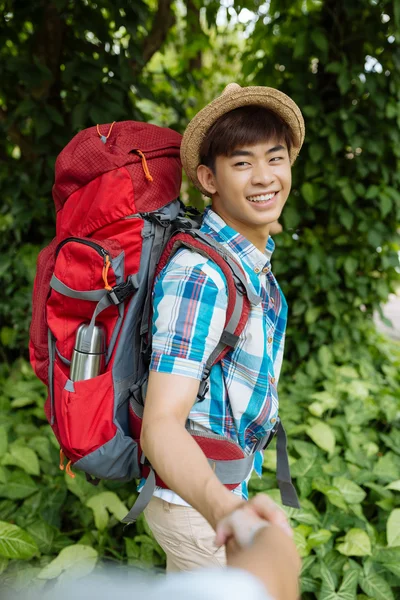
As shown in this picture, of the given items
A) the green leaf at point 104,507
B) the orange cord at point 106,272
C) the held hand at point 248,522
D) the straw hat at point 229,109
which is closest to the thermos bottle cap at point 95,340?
the orange cord at point 106,272

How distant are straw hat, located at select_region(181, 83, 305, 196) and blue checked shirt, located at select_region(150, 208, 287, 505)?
176 mm

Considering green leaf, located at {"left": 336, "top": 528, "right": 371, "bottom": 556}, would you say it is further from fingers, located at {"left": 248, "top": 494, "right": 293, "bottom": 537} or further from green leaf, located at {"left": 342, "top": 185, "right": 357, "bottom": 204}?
green leaf, located at {"left": 342, "top": 185, "right": 357, "bottom": 204}

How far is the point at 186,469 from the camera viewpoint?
93 cm

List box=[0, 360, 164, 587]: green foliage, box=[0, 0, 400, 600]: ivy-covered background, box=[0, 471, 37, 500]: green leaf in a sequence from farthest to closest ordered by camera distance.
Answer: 1. box=[0, 471, 37, 500]: green leaf
2. box=[0, 0, 400, 600]: ivy-covered background
3. box=[0, 360, 164, 587]: green foliage

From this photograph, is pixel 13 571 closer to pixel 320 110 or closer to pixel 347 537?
pixel 347 537

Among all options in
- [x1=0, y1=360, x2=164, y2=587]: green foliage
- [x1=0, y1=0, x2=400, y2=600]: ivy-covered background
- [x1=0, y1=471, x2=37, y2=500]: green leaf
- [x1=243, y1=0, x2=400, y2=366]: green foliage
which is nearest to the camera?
[x1=0, y1=360, x2=164, y2=587]: green foliage

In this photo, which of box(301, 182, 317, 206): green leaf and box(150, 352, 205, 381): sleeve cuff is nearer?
box(150, 352, 205, 381): sleeve cuff

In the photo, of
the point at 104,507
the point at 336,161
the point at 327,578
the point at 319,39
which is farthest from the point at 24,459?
the point at 319,39

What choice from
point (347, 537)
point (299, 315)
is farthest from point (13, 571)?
point (299, 315)

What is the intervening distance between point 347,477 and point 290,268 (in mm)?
1548

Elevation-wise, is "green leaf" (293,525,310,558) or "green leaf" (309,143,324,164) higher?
"green leaf" (309,143,324,164)

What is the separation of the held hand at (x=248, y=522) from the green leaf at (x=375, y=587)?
1.75 m

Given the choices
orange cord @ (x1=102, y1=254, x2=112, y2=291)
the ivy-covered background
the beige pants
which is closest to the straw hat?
orange cord @ (x1=102, y1=254, x2=112, y2=291)

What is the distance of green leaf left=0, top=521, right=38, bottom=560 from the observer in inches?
77.5
